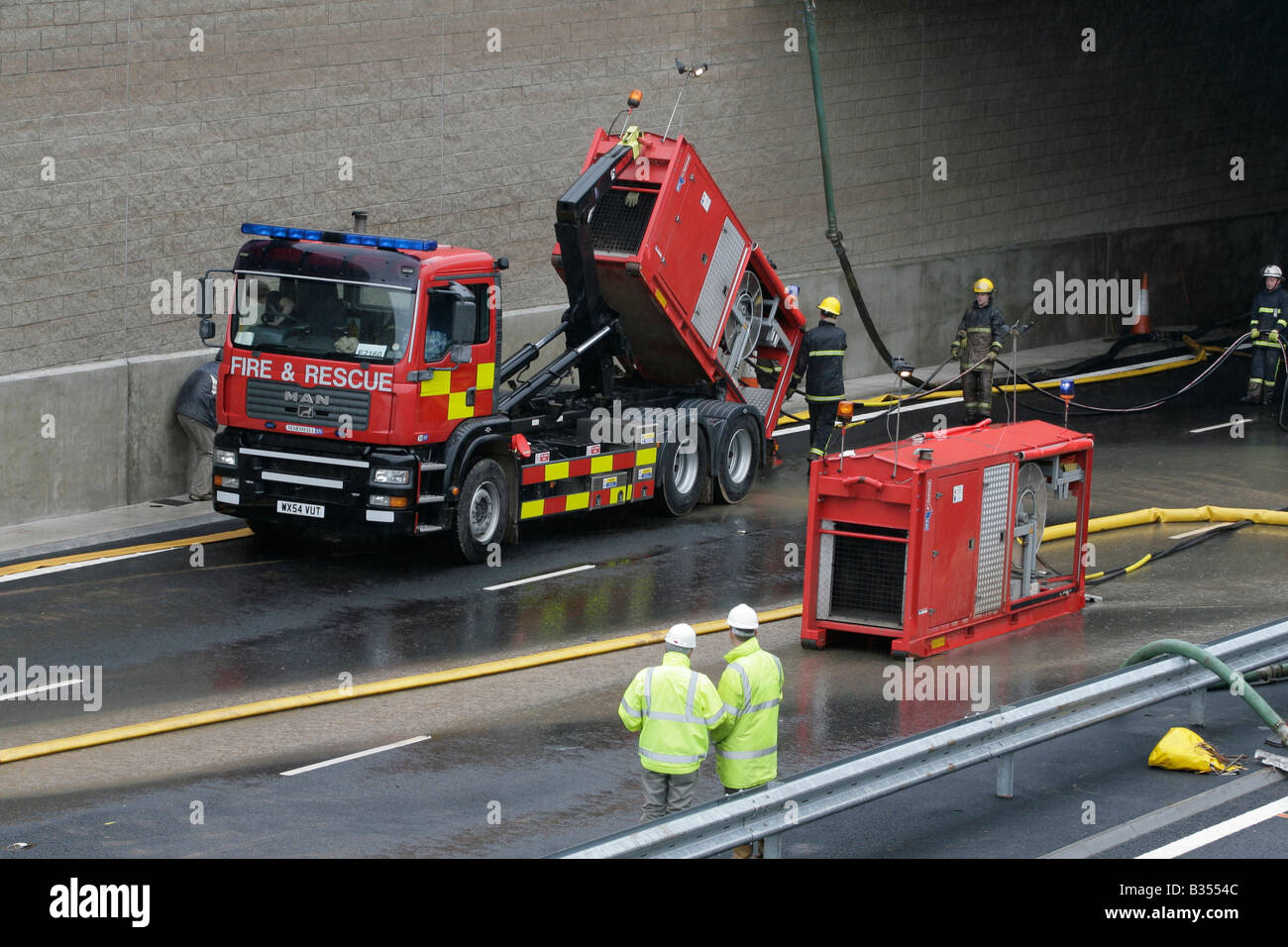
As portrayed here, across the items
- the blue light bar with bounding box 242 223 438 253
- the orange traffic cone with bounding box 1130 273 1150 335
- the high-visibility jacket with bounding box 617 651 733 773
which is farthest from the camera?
the orange traffic cone with bounding box 1130 273 1150 335

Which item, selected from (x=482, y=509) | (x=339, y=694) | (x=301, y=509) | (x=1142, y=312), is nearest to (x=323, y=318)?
(x=301, y=509)

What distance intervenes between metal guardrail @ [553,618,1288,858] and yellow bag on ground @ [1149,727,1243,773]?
0.84 ft

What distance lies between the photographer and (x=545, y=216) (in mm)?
21906

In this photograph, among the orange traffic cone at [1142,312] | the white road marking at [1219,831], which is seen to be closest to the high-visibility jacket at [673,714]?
the white road marking at [1219,831]

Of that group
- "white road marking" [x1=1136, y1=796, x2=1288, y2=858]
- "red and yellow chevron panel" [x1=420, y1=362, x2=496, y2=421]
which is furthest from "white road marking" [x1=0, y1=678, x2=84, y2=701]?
"white road marking" [x1=1136, y1=796, x2=1288, y2=858]

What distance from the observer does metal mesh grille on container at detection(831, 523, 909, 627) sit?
13227mm

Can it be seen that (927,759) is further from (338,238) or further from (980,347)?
(980,347)

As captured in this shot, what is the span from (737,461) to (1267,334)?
27.5 feet

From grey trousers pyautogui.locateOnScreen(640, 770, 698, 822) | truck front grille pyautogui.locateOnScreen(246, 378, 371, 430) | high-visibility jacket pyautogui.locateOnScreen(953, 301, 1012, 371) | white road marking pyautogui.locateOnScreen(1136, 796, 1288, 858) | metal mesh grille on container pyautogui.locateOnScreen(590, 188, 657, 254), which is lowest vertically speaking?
white road marking pyautogui.locateOnScreen(1136, 796, 1288, 858)

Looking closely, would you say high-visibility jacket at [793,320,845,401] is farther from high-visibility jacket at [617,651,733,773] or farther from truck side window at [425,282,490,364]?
high-visibility jacket at [617,651,733,773]

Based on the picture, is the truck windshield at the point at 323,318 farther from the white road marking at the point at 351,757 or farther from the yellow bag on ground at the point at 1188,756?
the yellow bag on ground at the point at 1188,756
